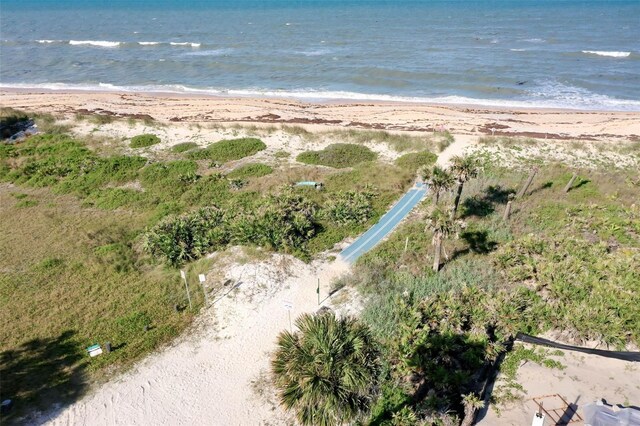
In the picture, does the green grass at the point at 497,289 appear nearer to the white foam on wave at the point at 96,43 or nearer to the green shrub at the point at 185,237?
the green shrub at the point at 185,237

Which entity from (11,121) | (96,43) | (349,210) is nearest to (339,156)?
(349,210)

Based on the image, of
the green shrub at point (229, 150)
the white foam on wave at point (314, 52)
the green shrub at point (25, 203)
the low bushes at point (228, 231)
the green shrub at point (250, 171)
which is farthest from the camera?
the white foam on wave at point (314, 52)

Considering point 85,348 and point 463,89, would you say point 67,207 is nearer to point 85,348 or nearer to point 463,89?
point 85,348

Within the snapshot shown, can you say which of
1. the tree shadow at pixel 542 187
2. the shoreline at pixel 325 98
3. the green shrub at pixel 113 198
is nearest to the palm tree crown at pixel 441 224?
the tree shadow at pixel 542 187

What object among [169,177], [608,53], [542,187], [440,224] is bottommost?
[169,177]

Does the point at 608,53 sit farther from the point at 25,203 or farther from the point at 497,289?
the point at 25,203

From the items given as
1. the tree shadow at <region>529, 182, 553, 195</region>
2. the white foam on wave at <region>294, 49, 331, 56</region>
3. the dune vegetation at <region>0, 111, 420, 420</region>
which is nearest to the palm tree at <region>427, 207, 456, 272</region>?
the dune vegetation at <region>0, 111, 420, 420</region>

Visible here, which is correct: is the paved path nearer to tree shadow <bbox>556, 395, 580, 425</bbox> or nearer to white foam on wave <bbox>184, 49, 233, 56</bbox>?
tree shadow <bbox>556, 395, 580, 425</bbox>
